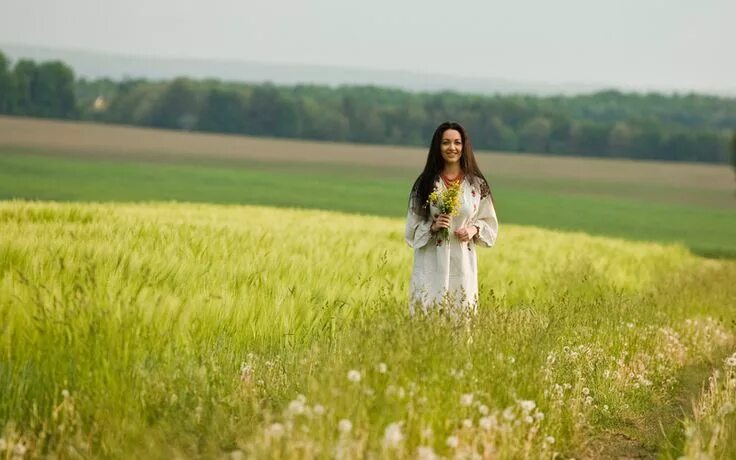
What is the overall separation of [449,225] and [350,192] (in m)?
49.2

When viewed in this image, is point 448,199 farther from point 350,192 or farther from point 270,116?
point 270,116

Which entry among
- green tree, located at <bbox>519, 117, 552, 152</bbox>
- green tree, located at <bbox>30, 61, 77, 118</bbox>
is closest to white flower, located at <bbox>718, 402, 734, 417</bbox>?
green tree, located at <bbox>30, 61, 77, 118</bbox>

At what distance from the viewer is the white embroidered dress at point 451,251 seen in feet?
29.7

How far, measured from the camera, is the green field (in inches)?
1804

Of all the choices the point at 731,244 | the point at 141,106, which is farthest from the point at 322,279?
the point at 141,106

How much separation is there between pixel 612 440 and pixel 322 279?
3.76 metres

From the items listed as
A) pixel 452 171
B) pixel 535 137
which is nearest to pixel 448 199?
pixel 452 171

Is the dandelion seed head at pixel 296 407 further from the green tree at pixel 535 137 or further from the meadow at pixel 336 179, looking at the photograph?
the green tree at pixel 535 137

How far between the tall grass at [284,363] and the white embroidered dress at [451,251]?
0.42 meters

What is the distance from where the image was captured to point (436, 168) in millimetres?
8977

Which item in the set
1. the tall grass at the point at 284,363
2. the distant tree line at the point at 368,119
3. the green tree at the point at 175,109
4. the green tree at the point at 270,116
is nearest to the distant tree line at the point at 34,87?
the distant tree line at the point at 368,119

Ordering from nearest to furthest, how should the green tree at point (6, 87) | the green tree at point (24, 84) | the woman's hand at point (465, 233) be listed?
the woman's hand at point (465, 233) → the green tree at point (6, 87) → the green tree at point (24, 84)

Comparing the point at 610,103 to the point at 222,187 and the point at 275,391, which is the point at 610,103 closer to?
the point at 222,187

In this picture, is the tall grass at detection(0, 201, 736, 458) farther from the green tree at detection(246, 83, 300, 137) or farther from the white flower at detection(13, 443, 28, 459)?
the green tree at detection(246, 83, 300, 137)
